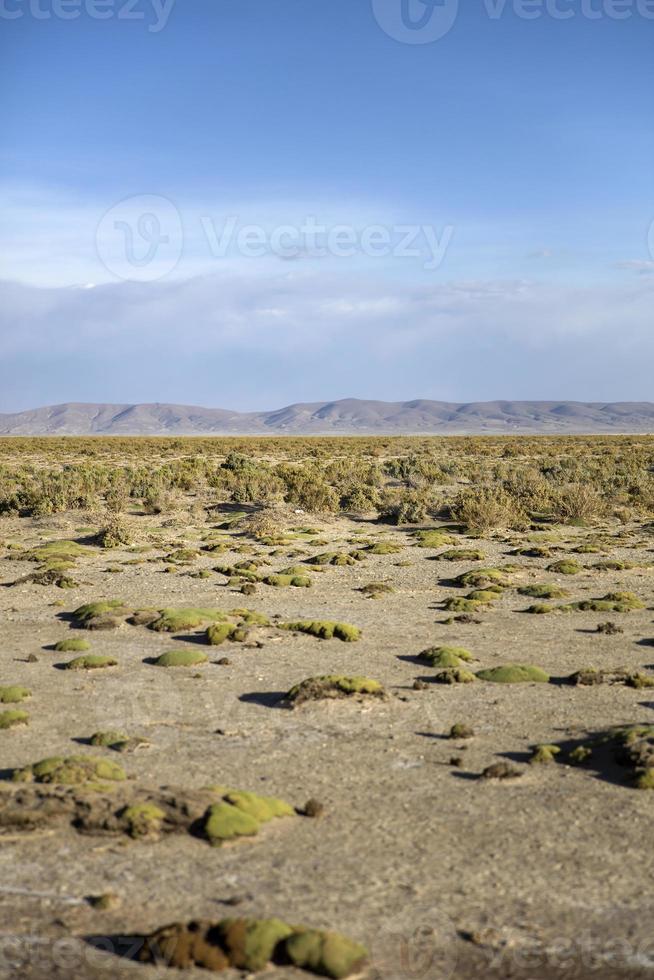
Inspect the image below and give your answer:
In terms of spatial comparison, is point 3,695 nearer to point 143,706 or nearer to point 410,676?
point 143,706

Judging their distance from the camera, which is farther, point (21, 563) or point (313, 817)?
point (21, 563)

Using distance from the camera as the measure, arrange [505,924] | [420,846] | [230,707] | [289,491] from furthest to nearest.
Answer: [289,491] → [230,707] → [420,846] → [505,924]

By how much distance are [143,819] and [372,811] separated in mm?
2232

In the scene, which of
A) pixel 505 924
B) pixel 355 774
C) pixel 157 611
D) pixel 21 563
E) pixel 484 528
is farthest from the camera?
pixel 484 528

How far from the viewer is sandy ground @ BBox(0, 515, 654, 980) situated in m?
6.49

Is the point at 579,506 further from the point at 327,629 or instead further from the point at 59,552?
the point at 59,552

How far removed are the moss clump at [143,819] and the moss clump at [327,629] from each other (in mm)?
7520

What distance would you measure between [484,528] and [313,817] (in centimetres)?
2047

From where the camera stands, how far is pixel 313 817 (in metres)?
8.52

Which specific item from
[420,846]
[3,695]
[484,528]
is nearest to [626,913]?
[420,846]

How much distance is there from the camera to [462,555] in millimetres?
24031

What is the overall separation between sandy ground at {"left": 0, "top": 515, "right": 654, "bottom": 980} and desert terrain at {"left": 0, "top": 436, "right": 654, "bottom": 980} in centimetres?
3

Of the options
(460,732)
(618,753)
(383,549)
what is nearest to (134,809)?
(460,732)

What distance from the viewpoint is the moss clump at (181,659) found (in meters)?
14.0
